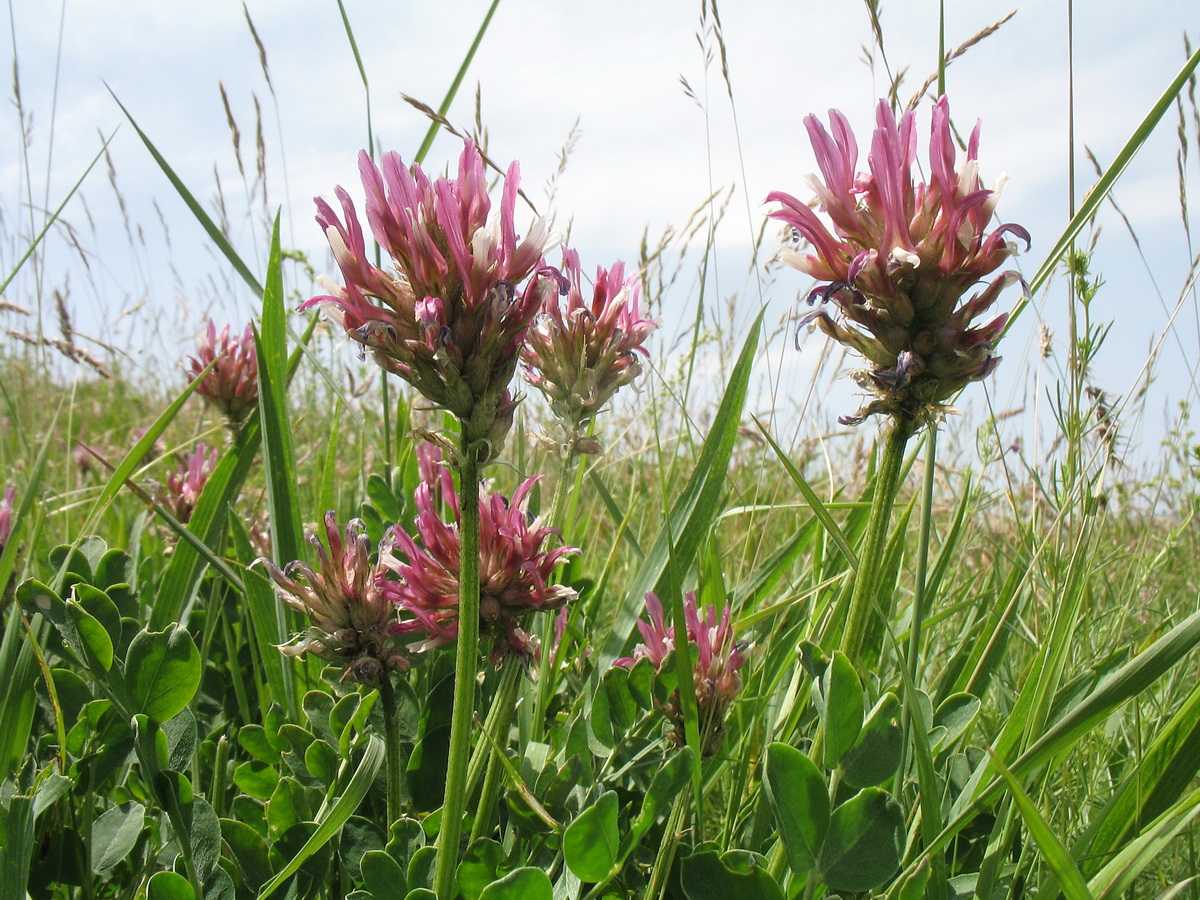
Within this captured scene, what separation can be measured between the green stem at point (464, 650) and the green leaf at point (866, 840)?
451 mm

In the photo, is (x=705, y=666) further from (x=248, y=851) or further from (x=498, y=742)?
(x=248, y=851)

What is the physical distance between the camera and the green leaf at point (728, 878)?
111 centimetres

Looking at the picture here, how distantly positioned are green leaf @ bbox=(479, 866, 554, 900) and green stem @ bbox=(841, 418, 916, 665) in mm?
457

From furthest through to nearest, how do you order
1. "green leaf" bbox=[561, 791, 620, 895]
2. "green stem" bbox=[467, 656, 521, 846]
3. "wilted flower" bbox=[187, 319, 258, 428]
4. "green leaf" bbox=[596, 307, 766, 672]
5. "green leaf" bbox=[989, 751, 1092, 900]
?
1. "wilted flower" bbox=[187, 319, 258, 428]
2. "green leaf" bbox=[596, 307, 766, 672]
3. "green stem" bbox=[467, 656, 521, 846]
4. "green leaf" bbox=[561, 791, 620, 895]
5. "green leaf" bbox=[989, 751, 1092, 900]

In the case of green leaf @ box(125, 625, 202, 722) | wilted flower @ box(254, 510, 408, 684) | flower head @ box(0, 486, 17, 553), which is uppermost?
flower head @ box(0, 486, 17, 553)

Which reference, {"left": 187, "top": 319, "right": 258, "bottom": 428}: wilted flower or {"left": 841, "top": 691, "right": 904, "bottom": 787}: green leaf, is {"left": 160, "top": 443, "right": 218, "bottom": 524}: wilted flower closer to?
{"left": 187, "top": 319, "right": 258, "bottom": 428}: wilted flower

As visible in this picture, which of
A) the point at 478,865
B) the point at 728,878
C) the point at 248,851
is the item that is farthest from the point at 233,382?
the point at 728,878

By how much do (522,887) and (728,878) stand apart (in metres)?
0.26

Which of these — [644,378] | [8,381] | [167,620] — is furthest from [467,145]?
[8,381]

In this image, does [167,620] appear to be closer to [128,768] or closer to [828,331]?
[128,768]

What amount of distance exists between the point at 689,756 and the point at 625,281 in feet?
2.89

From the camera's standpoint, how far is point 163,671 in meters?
1.40

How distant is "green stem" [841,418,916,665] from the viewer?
113cm

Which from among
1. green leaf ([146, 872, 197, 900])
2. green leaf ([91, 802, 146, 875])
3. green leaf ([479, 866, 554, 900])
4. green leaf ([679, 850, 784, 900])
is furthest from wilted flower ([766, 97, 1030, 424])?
green leaf ([91, 802, 146, 875])
